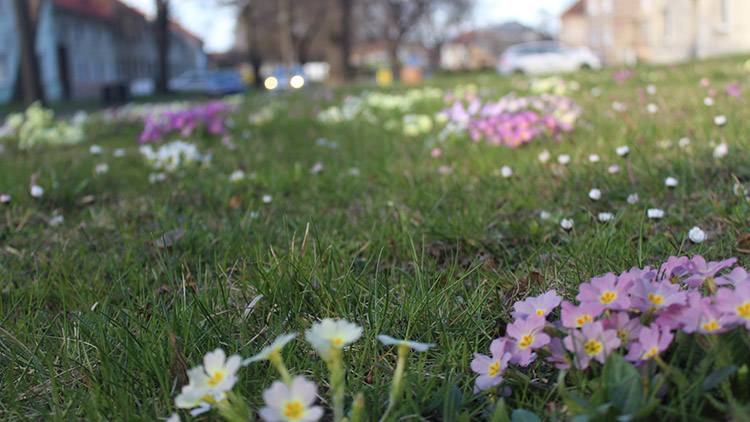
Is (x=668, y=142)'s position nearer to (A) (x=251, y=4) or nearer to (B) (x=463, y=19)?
(A) (x=251, y=4)

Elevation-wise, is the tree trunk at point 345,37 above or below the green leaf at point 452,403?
above

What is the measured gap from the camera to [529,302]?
127 centimetres

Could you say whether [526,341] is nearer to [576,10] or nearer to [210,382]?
[210,382]

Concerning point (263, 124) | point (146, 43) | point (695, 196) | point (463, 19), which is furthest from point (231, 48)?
point (695, 196)

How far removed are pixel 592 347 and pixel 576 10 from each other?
213 ft

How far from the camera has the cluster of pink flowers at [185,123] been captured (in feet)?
17.6

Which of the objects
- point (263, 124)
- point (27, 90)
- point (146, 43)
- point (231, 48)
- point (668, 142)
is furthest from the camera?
point (231, 48)

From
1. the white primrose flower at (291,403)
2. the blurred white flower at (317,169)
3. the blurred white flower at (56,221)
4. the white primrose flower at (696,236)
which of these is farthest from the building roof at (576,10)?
the white primrose flower at (291,403)

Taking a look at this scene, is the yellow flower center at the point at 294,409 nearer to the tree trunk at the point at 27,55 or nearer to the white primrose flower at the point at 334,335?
the white primrose flower at the point at 334,335

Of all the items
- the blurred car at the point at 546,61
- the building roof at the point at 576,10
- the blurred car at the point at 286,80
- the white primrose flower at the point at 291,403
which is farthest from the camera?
the building roof at the point at 576,10

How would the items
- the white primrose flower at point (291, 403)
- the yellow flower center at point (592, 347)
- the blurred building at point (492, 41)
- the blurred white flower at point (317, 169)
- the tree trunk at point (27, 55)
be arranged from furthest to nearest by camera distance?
the blurred building at point (492, 41)
the tree trunk at point (27, 55)
the blurred white flower at point (317, 169)
the yellow flower center at point (592, 347)
the white primrose flower at point (291, 403)

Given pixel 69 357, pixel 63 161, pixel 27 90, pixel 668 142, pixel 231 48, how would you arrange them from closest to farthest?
pixel 69 357
pixel 668 142
pixel 63 161
pixel 27 90
pixel 231 48

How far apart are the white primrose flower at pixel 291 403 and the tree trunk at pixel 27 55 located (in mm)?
18005

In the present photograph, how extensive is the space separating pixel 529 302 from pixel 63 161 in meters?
4.18
